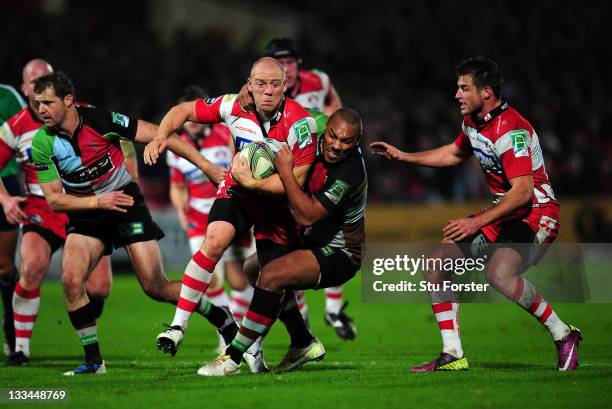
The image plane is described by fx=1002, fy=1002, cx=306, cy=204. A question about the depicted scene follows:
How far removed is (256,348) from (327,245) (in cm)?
106

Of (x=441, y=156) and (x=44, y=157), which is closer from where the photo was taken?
(x=44, y=157)

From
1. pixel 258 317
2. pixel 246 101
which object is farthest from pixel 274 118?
pixel 258 317

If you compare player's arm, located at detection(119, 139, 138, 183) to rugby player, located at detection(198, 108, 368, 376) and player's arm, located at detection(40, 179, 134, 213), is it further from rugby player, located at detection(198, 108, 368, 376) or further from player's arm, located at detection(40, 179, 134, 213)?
rugby player, located at detection(198, 108, 368, 376)

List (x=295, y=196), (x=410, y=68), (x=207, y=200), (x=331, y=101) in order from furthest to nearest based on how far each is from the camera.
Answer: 1. (x=410, y=68)
2. (x=331, y=101)
3. (x=207, y=200)
4. (x=295, y=196)

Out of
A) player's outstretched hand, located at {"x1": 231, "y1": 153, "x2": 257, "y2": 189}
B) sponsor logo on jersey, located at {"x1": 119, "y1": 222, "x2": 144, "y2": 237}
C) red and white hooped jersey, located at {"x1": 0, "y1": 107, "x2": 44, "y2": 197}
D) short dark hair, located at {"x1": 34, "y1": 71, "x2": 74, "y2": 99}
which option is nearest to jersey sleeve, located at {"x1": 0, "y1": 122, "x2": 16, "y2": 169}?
red and white hooped jersey, located at {"x1": 0, "y1": 107, "x2": 44, "y2": 197}

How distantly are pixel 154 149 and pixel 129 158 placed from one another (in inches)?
56.0

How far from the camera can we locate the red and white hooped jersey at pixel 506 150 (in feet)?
25.7

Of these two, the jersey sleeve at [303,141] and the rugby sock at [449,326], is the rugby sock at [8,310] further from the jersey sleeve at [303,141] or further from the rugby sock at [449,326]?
the rugby sock at [449,326]

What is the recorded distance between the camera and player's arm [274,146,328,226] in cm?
739

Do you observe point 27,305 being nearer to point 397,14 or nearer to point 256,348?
point 256,348

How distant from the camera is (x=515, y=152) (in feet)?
25.7

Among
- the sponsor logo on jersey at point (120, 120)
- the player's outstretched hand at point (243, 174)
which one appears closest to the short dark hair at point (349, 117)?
the player's outstretched hand at point (243, 174)

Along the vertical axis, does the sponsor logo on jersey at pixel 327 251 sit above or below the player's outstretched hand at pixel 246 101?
below

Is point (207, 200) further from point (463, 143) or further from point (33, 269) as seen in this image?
point (463, 143)
